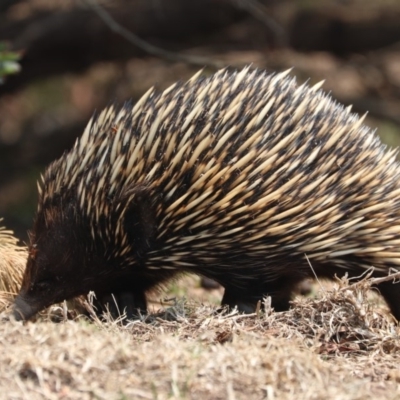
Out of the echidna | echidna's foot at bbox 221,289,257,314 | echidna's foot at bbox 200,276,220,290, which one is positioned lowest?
echidna's foot at bbox 221,289,257,314

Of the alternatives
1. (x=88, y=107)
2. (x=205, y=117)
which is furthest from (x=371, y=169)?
(x=88, y=107)

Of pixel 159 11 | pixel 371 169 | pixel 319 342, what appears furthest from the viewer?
pixel 159 11

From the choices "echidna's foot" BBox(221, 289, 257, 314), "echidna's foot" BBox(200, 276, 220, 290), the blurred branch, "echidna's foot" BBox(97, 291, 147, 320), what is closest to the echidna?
"echidna's foot" BBox(221, 289, 257, 314)

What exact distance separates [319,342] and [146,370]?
1.14 meters

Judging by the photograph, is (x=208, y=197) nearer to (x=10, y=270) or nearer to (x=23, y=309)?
(x=23, y=309)

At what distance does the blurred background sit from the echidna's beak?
17.0ft

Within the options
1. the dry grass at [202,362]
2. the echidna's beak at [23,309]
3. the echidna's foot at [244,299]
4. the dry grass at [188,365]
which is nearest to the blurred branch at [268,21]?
the echidna's foot at [244,299]

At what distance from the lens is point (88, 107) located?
14898mm

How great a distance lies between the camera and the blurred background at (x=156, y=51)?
465 inches

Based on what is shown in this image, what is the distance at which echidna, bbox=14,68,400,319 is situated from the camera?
491 centimetres

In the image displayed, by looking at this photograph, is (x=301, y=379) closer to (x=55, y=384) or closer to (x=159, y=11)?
(x=55, y=384)

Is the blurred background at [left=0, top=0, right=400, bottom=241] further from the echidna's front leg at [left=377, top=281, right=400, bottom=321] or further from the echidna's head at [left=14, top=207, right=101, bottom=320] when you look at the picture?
the echidna's head at [left=14, top=207, right=101, bottom=320]

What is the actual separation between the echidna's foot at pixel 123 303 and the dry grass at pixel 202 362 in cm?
76

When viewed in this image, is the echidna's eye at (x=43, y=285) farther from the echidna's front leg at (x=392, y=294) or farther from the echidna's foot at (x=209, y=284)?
the echidna's foot at (x=209, y=284)
